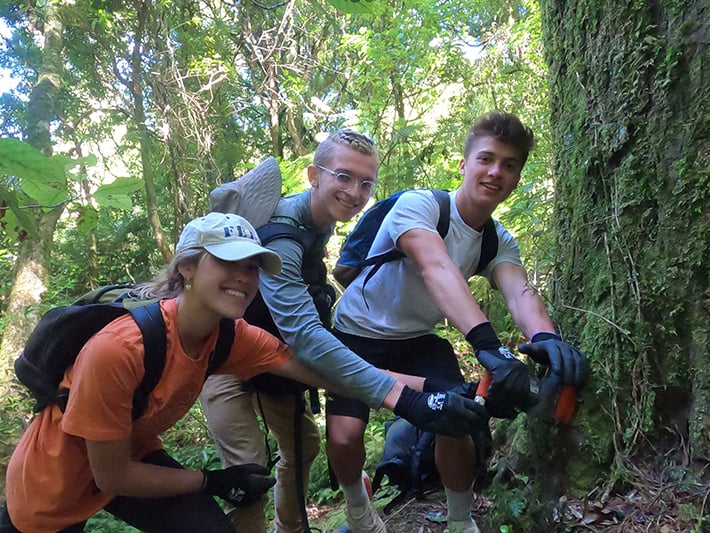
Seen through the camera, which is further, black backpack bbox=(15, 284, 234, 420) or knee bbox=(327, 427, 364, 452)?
knee bbox=(327, 427, 364, 452)

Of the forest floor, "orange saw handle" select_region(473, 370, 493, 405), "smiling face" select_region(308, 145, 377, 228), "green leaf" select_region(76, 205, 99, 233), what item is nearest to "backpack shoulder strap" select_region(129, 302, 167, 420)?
"green leaf" select_region(76, 205, 99, 233)

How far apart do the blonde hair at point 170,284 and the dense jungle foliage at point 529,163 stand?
0.41m

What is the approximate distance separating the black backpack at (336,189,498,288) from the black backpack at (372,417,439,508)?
116 cm

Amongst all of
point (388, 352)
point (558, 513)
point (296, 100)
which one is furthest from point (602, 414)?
point (296, 100)

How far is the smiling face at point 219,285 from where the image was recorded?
215 centimetres

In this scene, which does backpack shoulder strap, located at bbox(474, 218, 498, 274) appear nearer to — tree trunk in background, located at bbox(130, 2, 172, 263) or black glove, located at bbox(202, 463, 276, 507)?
black glove, located at bbox(202, 463, 276, 507)

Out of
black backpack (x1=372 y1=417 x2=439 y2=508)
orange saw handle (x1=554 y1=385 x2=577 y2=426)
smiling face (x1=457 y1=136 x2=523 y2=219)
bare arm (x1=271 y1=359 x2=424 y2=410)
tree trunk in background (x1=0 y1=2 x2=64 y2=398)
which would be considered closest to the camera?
orange saw handle (x1=554 y1=385 x2=577 y2=426)

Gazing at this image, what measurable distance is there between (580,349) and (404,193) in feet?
4.24

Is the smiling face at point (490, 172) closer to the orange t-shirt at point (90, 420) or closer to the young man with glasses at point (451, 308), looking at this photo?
the young man with glasses at point (451, 308)

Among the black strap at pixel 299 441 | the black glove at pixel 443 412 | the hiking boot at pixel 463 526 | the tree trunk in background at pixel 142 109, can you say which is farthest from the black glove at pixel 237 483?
the tree trunk in background at pixel 142 109

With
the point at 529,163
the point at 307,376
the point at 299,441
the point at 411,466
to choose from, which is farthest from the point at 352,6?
the point at 529,163

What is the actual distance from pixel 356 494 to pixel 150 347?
1.65m

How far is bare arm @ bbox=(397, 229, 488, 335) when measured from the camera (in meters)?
2.45

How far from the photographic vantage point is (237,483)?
8.15 feet
